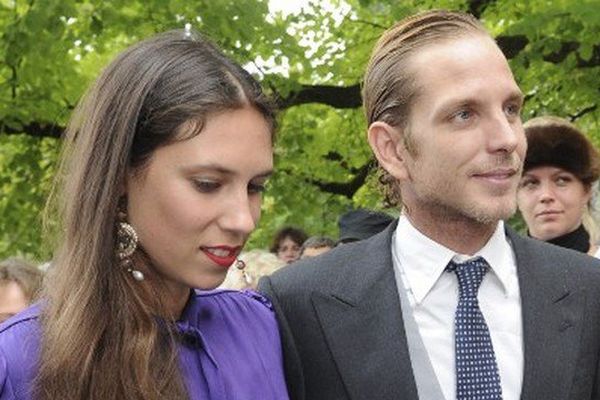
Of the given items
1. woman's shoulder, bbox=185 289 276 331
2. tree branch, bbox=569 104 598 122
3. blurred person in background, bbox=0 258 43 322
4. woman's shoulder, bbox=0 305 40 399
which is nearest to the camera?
woman's shoulder, bbox=0 305 40 399

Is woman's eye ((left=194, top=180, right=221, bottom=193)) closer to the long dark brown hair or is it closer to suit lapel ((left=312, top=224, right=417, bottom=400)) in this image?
the long dark brown hair

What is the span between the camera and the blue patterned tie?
2998 mm

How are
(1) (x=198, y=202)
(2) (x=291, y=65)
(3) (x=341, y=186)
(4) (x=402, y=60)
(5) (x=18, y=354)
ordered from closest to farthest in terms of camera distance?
(5) (x=18, y=354) < (1) (x=198, y=202) < (4) (x=402, y=60) < (2) (x=291, y=65) < (3) (x=341, y=186)

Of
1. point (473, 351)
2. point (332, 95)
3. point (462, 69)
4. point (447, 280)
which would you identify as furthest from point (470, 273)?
point (332, 95)

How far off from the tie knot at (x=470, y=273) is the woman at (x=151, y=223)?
0.63 meters

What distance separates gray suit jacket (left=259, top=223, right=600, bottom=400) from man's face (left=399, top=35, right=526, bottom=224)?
24cm

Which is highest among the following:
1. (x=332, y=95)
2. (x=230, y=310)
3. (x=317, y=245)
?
(x=230, y=310)

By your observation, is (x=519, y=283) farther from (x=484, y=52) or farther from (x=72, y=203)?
(x=72, y=203)

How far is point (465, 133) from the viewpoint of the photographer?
3.09 m

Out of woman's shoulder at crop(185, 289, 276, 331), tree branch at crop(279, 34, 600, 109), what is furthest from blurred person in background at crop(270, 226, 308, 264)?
woman's shoulder at crop(185, 289, 276, 331)

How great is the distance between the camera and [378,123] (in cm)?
334

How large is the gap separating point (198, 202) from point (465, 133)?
0.79m

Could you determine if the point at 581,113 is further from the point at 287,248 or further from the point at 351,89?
the point at 287,248

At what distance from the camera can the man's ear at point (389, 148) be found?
3.29 meters
